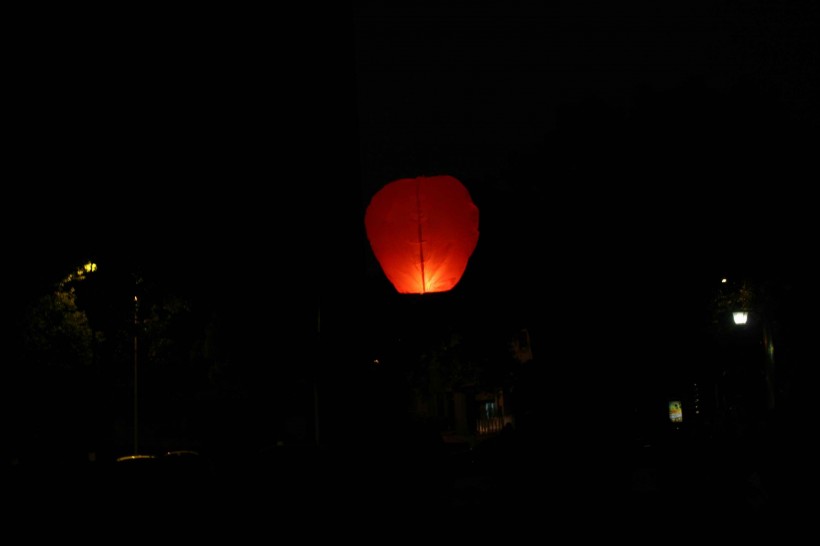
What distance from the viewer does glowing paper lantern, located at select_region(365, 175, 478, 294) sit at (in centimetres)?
785

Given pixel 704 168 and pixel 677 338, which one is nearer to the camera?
pixel 704 168

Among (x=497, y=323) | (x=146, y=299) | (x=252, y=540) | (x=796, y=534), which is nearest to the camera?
(x=796, y=534)

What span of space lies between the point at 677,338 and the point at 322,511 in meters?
11.6

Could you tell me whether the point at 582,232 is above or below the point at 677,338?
above

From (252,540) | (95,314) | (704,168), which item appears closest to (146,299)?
(95,314)

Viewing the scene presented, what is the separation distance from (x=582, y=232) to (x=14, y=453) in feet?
36.7

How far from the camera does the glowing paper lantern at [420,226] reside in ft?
25.7

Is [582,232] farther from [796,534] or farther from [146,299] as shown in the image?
[796,534]

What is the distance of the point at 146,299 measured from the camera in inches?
558

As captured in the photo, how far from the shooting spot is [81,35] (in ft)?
38.5

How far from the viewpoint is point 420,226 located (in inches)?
310

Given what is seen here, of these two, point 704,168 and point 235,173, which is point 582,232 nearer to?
point 704,168

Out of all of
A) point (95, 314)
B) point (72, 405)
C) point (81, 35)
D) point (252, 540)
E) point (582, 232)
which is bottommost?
point (252, 540)

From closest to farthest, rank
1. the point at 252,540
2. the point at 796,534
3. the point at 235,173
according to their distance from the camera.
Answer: the point at 796,534 → the point at 252,540 → the point at 235,173
